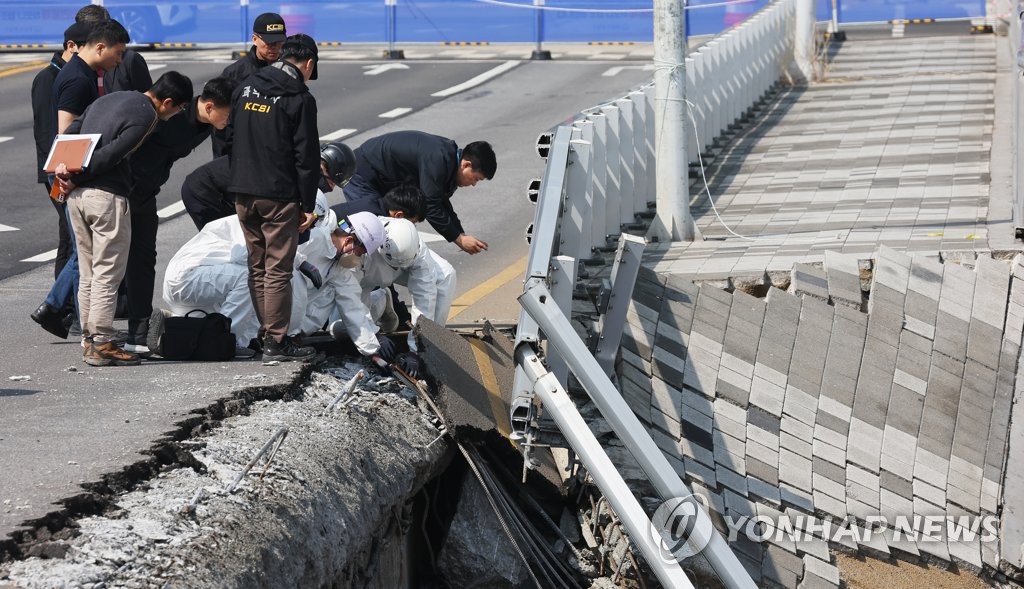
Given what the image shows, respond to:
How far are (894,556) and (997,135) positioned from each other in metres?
6.79

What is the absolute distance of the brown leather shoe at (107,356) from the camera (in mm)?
6422

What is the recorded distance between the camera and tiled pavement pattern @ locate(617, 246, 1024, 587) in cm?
694

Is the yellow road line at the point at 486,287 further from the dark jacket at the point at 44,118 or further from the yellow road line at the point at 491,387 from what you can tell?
the dark jacket at the point at 44,118

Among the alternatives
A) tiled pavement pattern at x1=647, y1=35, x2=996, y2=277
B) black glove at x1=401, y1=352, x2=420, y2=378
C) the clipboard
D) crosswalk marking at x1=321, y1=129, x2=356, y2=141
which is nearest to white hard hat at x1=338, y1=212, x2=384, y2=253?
black glove at x1=401, y1=352, x2=420, y2=378

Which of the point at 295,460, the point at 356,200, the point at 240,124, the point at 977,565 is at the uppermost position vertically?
the point at 240,124

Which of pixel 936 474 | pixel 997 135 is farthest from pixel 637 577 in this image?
pixel 997 135

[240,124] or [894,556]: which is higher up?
[240,124]

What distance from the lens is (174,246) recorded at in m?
10.6

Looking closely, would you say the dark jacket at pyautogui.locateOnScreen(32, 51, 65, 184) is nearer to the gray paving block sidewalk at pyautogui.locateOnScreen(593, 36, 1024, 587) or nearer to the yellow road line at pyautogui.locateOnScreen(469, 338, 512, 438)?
the yellow road line at pyautogui.locateOnScreen(469, 338, 512, 438)

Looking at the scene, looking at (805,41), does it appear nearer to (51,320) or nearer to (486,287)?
(486,287)

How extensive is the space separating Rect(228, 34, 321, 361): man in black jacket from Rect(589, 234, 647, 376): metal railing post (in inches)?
64.7

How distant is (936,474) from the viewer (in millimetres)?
7145

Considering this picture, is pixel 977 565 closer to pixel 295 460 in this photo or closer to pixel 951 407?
pixel 951 407

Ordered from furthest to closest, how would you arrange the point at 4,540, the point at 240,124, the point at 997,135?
the point at 997,135 < the point at 240,124 < the point at 4,540
